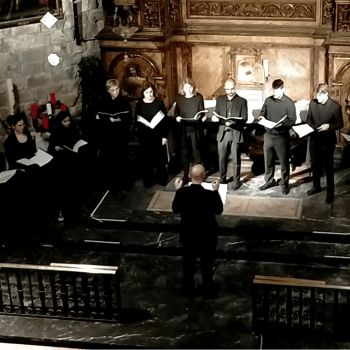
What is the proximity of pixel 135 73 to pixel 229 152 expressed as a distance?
6.80 ft

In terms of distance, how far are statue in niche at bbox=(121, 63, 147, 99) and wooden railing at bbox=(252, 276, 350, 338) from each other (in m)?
4.77

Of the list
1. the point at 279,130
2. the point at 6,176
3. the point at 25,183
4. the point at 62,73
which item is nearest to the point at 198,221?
the point at 279,130

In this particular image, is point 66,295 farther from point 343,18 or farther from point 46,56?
point 343,18

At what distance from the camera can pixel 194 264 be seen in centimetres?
1048

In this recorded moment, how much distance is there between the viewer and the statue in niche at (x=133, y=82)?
13.9 meters

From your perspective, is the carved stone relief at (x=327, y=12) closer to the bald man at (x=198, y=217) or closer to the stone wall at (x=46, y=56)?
the stone wall at (x=46, y=56)

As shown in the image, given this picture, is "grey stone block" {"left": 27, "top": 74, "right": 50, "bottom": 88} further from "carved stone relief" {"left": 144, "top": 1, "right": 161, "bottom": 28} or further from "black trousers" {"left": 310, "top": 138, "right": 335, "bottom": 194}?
"black trousers" {"left": 310, "top": 138, "right": 335, "bottom": 194}

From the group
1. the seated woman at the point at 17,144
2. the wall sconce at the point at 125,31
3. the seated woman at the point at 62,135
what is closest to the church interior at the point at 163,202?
the wall sconce at the point at 125,31

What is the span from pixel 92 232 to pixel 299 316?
340cm

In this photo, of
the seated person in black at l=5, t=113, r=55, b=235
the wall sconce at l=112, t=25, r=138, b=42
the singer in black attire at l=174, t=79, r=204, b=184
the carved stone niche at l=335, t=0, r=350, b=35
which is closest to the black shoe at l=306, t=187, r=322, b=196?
the singer in black attire at l=174, t=79, r=204, b=184

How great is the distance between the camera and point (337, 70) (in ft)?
43.3

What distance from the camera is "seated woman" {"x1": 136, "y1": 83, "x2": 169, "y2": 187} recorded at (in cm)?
1273

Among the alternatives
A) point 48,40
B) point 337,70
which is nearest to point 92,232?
point 48,40

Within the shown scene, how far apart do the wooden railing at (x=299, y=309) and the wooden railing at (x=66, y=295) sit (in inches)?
60.1
